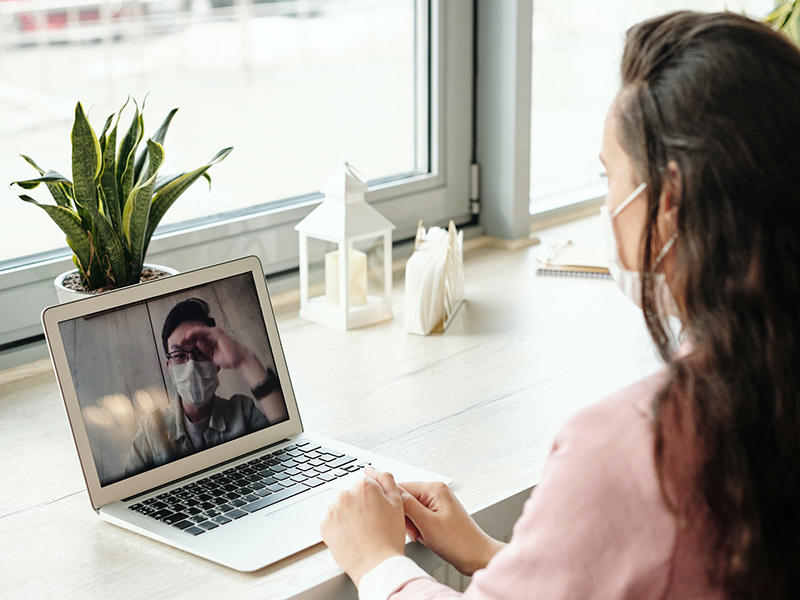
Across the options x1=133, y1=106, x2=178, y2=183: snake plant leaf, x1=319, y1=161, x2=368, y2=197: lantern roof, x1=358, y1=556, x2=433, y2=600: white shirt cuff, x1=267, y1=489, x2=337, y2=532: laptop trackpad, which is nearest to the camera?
x1=358, y1=556, x2=433, y2=600: white shirt cuff

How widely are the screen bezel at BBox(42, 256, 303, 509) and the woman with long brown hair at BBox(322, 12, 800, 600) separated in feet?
1.52

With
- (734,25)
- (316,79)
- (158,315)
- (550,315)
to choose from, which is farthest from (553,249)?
(734,25)

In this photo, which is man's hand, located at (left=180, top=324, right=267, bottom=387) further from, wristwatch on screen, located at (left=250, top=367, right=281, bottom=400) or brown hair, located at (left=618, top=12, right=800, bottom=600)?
brown hair, located at (left=618, top=12, right=800, bottom=600)

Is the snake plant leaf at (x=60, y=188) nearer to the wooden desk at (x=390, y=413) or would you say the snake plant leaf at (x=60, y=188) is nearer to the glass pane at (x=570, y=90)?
the wooden desk at (x=390, y=413)

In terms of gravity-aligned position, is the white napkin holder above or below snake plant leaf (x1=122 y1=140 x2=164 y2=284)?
below

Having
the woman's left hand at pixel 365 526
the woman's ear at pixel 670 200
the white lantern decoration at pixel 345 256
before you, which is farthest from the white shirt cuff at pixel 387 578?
the white lantern decoration at pixel 345 256

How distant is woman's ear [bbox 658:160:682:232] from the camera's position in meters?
0.64

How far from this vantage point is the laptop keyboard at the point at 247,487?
93 cm

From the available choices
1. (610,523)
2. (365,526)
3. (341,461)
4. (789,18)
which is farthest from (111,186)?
(789,18)

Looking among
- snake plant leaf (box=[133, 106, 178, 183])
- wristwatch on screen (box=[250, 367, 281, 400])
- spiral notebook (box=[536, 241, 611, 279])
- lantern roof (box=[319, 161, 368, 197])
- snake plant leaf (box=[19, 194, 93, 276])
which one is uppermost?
snake plant leaf (box=[133, 106, 178, 183])

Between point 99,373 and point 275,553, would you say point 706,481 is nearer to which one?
point 275,553

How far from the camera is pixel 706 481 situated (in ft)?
1.97

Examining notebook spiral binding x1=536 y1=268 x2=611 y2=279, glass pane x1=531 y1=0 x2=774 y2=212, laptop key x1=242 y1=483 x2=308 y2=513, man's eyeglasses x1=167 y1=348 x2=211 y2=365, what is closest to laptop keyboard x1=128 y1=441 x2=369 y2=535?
laptop key x1=242 y1=483 x2=308 y2=513

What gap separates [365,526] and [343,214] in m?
0.74
